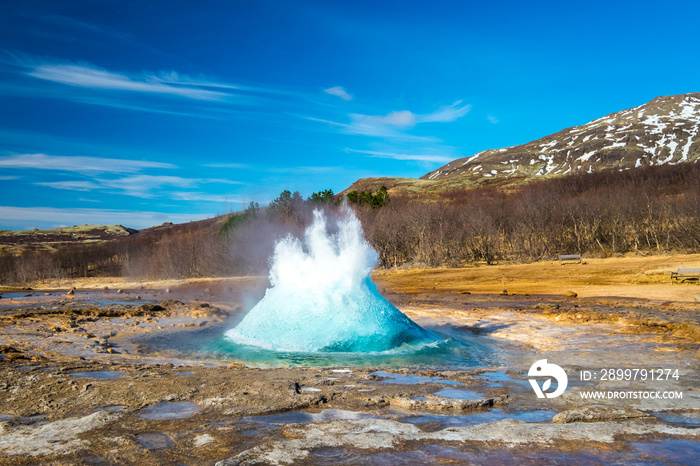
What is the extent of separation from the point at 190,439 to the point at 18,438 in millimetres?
1649

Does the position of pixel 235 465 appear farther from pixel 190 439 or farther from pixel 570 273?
pixel 570 273

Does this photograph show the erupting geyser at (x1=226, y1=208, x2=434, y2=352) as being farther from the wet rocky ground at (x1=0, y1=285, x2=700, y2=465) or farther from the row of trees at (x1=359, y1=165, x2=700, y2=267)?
the row of trees at (x1=359, y1=165, x2=700, y2=267)

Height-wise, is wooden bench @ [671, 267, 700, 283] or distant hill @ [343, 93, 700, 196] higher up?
distant hill @ [343, 93, 700, 196]

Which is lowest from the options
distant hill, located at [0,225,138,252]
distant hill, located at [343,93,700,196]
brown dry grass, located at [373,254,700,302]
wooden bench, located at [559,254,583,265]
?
brown dry grass, located at [373,254,700,302]

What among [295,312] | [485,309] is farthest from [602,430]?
[485,309]

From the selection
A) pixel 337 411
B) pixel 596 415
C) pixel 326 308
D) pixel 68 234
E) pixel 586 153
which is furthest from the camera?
pixel 68 234

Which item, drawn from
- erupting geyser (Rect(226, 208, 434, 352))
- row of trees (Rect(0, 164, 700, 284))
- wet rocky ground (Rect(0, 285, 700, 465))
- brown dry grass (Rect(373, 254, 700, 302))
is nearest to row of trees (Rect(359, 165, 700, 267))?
row of trees (Rect(0, 164, 700, 284))

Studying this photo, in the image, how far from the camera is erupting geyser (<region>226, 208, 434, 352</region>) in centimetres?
1147

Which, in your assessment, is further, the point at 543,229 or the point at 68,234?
the point at 68,234

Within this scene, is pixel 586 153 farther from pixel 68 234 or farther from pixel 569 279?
pixel 68 234

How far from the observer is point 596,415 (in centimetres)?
538

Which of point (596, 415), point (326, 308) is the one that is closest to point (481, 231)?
point (326, 308)

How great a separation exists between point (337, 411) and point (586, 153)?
15491cm

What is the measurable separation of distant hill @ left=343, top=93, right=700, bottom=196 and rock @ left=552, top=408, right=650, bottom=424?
9861 centimetres
